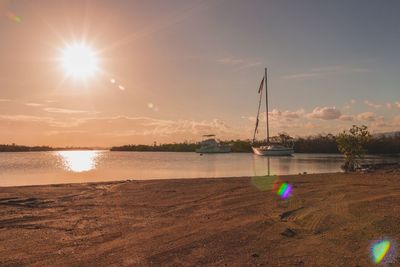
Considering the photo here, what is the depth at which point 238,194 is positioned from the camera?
14.2m

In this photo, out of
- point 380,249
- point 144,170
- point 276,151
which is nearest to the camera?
point 380,249

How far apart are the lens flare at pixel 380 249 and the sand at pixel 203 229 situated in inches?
5.4

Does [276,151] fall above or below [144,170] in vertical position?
above

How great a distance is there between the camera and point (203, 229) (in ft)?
28.4

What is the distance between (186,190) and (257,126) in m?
75.6

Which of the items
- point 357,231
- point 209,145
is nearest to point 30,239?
point 357,231

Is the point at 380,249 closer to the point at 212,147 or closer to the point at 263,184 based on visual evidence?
the point at 263,184

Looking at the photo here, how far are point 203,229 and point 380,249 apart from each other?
3624 mm

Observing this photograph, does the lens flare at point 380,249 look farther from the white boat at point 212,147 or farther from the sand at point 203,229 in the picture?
the white boat at point 212,147

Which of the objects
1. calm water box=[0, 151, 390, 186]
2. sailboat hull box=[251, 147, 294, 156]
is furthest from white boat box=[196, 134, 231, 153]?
calm water box=[0, 151, 390, 186]

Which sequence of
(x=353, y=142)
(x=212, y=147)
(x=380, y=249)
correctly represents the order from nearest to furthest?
(x=380, y=249) → (x=353, y=142) → (x=212, y=147)

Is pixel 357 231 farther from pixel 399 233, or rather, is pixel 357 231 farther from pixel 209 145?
pixel 209 145

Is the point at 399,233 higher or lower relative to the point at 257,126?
lower

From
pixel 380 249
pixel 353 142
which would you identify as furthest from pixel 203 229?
pixel 353 142
